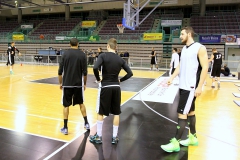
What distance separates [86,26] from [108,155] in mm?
27551

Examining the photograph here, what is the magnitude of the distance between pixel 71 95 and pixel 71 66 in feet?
1.93

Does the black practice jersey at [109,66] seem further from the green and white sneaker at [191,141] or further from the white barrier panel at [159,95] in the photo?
the white barrier panel at [159,95]

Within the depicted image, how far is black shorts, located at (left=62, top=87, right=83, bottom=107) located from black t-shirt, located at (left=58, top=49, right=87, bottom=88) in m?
0.11

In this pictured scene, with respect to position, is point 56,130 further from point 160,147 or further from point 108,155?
point 160,147

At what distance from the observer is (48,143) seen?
12.5ft

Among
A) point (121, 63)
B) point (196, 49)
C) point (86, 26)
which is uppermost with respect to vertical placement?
point (86, 26)

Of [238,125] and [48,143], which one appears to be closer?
[48,143]

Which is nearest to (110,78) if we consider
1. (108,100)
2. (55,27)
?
(108,100)

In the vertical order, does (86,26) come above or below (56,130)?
above

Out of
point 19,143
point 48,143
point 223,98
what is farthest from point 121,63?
point 223,98

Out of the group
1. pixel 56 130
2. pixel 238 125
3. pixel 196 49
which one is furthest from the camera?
pixel 238 125

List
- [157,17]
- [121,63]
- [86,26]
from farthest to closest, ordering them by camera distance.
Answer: [86,26]
[157,17]
[121,63]

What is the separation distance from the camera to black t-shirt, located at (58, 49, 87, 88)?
13.4ft

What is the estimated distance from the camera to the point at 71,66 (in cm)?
409
